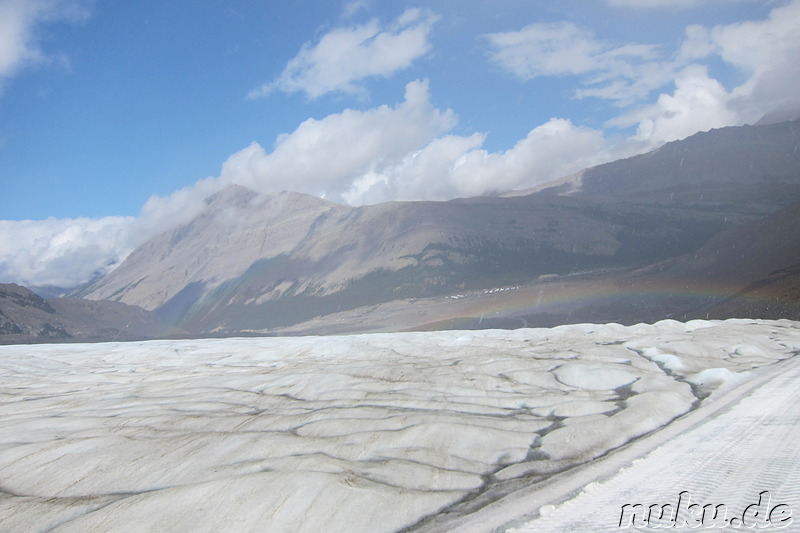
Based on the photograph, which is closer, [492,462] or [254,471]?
[254,471]

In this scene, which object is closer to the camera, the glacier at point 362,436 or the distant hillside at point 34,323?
the glacier at point 362,436

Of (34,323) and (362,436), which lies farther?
(34,323)

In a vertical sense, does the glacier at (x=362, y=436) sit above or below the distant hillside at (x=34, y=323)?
below

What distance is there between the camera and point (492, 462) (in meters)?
14.7

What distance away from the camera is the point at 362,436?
16.7 m

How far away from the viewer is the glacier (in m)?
11.5

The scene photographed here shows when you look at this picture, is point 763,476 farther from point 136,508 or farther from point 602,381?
point 602,381

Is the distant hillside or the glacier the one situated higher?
the distant hillside

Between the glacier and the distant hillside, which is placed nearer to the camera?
the glacier

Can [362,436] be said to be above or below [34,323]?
below

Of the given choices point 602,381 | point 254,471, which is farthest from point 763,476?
point 602,381

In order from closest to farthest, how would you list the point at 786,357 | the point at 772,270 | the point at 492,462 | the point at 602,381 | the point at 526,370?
1. the point at 492,462
2. the point at 602,381
3. the point at 526,370
4. the point at 786,357
5. the point at 772,270

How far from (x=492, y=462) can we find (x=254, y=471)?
21.5 feet

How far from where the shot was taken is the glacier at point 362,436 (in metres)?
11.5
